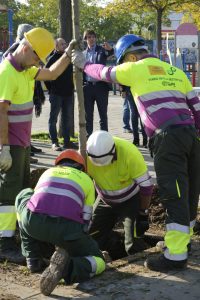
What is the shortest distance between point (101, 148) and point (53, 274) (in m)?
1.38

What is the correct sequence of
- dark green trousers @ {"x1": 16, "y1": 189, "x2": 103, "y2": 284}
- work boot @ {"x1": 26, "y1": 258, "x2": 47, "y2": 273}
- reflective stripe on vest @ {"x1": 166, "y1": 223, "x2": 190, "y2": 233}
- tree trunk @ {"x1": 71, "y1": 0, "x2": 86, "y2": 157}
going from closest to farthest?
1. dark green trousers @ {"x1": 16, "y1": 189, "x2": 103, "y2": 284}
2. reflective stripe on vest @ {"x1": 166, "y1": 223, "x2": 190, "y2": 233}
3. work boot @ {"x1": 26, "y1": 258, "x2": 47, "y2": 273}
4. tree trunk @ {"x1": 71, "y1": 0, "x2": 86, "y2": 157}

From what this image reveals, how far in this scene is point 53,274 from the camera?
→ 4.03 metres

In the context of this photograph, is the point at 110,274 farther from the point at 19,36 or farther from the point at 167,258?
the point at 19,36

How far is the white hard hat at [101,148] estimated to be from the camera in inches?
198

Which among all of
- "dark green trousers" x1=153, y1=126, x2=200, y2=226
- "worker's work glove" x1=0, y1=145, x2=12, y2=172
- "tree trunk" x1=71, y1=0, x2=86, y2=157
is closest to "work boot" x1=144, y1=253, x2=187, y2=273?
"dark green trousers" x1=153, y1=126, x2=200, y2=226

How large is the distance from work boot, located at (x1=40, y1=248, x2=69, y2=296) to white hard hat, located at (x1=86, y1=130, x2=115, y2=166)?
44.7 inches

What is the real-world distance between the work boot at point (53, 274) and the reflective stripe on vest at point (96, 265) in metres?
0.26

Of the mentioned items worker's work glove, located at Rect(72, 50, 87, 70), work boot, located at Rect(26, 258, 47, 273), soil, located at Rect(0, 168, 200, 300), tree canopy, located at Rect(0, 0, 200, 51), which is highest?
tree canopy, located at Rect(0, 0, 200, 51)

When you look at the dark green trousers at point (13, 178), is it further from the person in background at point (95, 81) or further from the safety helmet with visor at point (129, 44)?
the person in background at point (95, 81)

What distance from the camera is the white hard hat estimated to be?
198 inches

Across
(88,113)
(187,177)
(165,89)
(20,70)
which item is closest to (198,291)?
(187,177)

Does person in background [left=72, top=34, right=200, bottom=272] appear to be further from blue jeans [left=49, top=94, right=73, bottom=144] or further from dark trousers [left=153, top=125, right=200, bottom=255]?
blue jeans [left=49, top=94, right=73, bottom=144]

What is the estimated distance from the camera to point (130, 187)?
5535mm

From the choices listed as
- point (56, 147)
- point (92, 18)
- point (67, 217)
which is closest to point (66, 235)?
point (67, 217)
